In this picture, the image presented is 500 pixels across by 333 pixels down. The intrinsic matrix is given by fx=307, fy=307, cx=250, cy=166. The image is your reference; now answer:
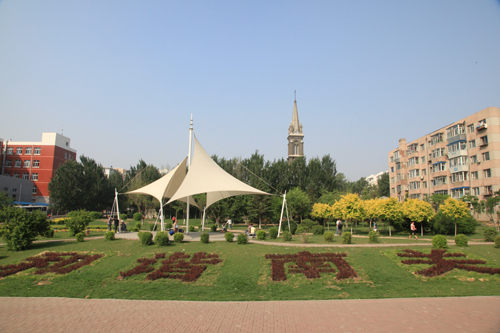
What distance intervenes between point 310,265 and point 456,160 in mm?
33649

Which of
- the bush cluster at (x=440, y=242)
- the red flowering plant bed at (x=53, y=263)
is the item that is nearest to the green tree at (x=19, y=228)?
the red flowering plant bed at (x=53, y=263)

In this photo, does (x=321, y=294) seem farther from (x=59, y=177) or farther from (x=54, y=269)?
(x=59, y=177)

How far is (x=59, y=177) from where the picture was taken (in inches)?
1853

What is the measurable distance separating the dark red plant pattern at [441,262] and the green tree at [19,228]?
1829cm

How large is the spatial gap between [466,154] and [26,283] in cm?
4185

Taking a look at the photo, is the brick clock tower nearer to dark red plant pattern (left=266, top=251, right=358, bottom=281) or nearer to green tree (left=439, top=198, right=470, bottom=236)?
A: green tree (left=439, top=198, right=470, bottom=236)

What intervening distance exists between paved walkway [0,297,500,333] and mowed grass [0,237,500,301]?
70cm

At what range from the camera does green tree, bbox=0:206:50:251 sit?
52.1ft

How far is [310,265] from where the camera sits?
1236 cm

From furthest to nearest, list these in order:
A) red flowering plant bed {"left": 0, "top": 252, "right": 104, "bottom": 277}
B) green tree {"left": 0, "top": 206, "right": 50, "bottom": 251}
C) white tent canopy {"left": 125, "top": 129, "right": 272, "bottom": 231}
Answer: white tent canopy {"left": 125, "top": 129, "right": 272, "bottom": 231} < green tree {"left": 0, "top": 206, "right": 50, "bottom": 251} < red flowering plant bed {"left": 0, "top": 252, "right": 104, "bottom": 277}

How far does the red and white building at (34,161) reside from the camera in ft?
182

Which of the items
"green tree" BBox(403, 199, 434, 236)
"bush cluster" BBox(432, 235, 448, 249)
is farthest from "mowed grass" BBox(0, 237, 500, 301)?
"green tree" BBox(403, 199, 434, 236)

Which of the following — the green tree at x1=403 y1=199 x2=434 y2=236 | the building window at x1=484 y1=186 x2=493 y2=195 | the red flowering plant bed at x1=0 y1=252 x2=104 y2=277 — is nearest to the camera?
the red flowering plant bed at x1=0 y1=252 x2=104 y2=277

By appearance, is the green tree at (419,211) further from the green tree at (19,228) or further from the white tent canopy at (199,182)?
the green tree at (19,228)
